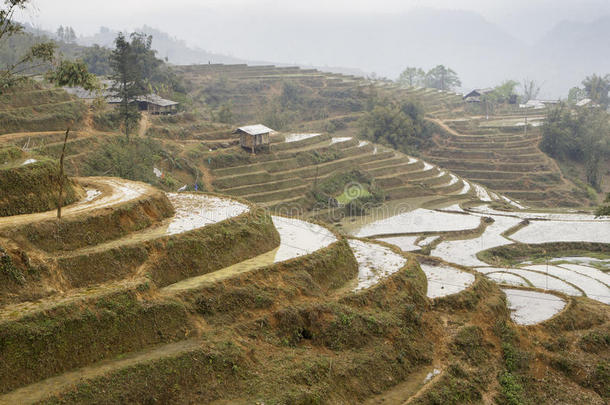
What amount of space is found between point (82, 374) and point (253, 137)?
89.8 ft

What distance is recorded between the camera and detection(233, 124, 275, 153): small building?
34959 mm

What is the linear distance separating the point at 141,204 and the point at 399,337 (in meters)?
7.57

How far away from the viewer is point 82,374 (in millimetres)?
8547

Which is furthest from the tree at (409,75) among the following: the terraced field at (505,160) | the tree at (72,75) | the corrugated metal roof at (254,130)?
the tree at (72,75)

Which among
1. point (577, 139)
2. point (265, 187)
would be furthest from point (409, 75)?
point (265, 187)

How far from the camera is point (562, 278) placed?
21047 millimetres

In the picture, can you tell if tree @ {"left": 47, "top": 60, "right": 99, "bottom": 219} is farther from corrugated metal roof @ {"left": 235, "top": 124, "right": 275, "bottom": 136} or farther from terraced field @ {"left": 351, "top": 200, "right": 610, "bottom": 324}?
corrugated metal roof @ {"left": 235, "top": 124, "right": 275, "bottom": 136}

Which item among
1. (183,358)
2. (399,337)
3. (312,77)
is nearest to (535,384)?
(399,337)

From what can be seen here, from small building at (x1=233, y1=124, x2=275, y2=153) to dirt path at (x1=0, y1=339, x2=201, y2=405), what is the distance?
2601 centimetres

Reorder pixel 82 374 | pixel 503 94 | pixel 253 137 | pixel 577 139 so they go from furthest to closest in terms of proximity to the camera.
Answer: pixel 503 94 → pixel 577 139 → pixel 253 137 → pixel 82 374

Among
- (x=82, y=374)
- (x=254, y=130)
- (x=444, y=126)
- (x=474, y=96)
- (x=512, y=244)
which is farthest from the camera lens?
(x=474, y=96)

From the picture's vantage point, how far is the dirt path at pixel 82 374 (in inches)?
310

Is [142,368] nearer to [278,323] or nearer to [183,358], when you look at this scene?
[183,358]

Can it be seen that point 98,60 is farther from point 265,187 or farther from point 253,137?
point 265,187
